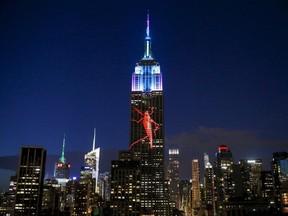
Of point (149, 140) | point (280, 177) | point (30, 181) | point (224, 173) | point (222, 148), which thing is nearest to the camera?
point (30, 181)

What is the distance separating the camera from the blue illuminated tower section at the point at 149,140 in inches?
6649

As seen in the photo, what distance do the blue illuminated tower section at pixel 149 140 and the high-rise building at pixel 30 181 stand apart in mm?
52097

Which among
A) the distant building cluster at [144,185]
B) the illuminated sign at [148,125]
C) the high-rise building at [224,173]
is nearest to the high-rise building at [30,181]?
the distant building cluster at [144,185]

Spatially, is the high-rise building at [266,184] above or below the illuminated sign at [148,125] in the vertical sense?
below

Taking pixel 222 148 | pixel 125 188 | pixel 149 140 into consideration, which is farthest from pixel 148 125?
pixel 222 148

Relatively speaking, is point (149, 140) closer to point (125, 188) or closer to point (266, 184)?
point (125, 188)

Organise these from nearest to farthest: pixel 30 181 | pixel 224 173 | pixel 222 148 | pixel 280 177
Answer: pixel 30 181
pixel 280 177
pixel 224 173
pixel 222 148

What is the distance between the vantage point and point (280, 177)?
163375 mm

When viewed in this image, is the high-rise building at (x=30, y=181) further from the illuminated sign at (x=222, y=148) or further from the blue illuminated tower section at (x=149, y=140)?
the illuminated sign at (x=222, y=148)

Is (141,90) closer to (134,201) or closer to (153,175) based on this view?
(153,175)

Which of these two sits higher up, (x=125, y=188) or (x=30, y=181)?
(x=30, y=181)

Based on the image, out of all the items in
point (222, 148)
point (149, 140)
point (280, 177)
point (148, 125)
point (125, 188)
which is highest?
point (148, 125)

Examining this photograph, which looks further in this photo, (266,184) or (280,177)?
(266,184)

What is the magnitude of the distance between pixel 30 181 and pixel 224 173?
339 ft
